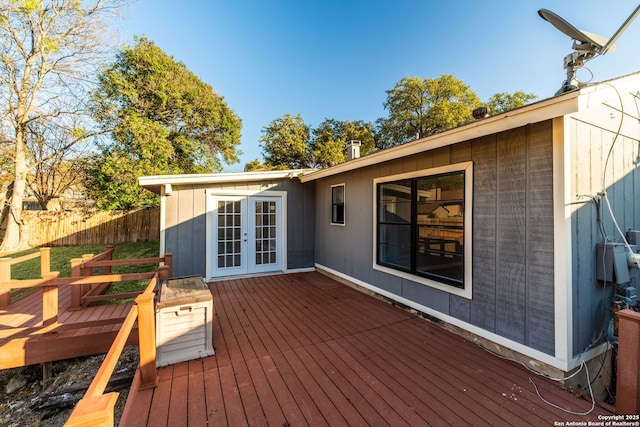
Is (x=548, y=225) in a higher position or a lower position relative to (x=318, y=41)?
lower

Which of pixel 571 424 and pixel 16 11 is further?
pixel 16 11

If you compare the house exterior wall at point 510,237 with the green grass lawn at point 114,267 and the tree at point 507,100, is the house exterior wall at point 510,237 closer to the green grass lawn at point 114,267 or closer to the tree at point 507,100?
the green grass lawn at point 114,267

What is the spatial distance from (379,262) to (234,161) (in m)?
14.6

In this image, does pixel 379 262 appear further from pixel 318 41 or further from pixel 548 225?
pixel 318 41

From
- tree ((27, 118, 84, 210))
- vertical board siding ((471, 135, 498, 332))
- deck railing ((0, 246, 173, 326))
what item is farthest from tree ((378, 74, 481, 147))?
tree ((27, 118, 84, 210))

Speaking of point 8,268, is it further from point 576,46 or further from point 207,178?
point 576,46

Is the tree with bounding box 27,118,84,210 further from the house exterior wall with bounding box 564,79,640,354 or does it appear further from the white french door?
the house exterior wall with bounding box 564,79,640,354

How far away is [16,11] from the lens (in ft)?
29.8

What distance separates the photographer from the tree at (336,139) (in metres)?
19.0

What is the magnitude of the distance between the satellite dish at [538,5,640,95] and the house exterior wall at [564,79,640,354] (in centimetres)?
41

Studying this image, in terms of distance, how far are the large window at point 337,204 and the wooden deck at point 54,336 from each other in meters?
4.03

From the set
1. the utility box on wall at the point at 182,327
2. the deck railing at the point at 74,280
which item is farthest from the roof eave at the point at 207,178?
the utility box on wall at the point at 182,327

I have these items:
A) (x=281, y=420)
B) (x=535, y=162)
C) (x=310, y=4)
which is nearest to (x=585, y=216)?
(x=535, y=162)

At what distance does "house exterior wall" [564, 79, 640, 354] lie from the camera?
96.7 inches
